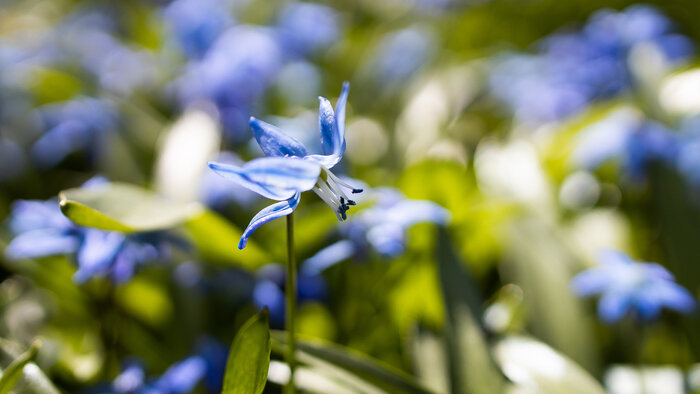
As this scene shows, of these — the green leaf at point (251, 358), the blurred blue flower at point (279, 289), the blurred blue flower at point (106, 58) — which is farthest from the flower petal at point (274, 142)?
the blurred blue flower at point (106, 58)

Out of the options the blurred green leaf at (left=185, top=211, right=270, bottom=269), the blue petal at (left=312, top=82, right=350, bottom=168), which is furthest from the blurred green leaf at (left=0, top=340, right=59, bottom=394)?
the blue petal at (left=312, top=82, right=350, bottom=168)

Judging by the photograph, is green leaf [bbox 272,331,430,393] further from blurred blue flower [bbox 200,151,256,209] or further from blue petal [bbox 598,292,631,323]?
blurred blue flower [bbox 200,151,256,209]

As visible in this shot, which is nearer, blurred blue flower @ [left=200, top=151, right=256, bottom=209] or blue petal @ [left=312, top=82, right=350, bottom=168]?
blue petal @ [left=312, top=82, right=350, bottom=168]

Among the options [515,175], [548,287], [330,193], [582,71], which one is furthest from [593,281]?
[582,71]

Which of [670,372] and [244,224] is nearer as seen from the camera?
[670,372]

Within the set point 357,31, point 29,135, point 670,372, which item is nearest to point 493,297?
point 670,372

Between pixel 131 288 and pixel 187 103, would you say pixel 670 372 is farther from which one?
pixel 187 103

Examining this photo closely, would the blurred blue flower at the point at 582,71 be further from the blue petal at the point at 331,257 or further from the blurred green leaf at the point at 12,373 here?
the blurred green leaf at the point at 12,373
